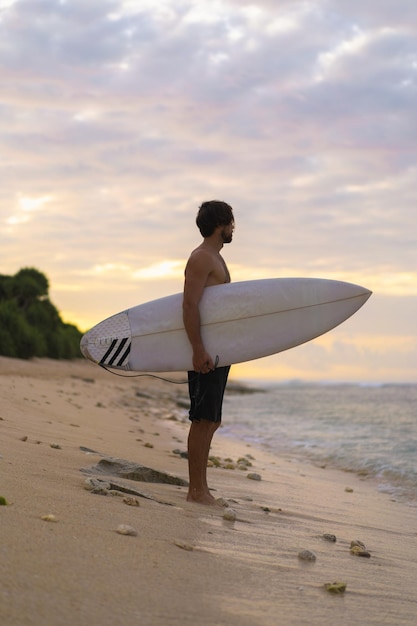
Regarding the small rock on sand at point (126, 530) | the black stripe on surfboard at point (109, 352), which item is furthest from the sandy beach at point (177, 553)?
the black stripe on surfboard at point (109, 352)

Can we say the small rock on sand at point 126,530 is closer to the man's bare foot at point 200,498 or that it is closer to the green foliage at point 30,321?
the man's bare foot at point 200,498

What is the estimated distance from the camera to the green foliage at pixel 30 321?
74.6 feet

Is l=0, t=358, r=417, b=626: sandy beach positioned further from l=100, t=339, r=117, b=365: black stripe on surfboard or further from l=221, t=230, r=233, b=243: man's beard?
l=221, t=230, r=233, b=243: man's beard

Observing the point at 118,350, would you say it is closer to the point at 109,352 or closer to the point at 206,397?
the point at 109,352

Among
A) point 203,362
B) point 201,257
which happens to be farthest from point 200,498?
point 201,257

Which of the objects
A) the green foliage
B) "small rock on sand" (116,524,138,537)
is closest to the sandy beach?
"small rock on sand" (116,524,138,537)

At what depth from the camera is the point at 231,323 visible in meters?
4.79

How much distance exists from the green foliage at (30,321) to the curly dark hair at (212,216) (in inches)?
729

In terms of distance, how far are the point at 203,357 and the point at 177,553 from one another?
1.72 metres

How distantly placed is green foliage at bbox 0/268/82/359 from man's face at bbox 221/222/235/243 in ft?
60.7

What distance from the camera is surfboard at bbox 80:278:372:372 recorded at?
4.70 metres

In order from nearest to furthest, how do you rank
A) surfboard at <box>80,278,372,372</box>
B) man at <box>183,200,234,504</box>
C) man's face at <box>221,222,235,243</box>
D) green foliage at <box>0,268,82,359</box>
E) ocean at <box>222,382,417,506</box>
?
man at <box>183,200,234,504</box> → man's face at <box>221,222,235,243</box> → surfboard at <box>80,278,372,372</box> → ocean at <box>222,382,417,506</box> → green foliage at <box>0,268,82,359</box>

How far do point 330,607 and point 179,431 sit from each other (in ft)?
26.4

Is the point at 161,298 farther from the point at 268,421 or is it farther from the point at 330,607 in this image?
the point at 268,421
